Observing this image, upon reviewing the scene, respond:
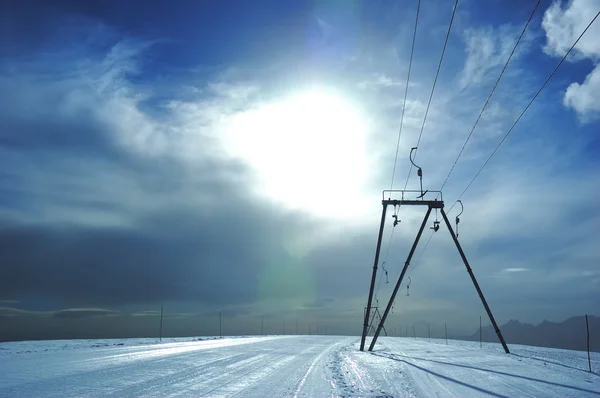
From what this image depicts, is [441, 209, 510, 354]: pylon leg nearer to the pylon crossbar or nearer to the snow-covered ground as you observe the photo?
the pylon crossbar

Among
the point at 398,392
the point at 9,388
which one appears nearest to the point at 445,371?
the point at 398,392

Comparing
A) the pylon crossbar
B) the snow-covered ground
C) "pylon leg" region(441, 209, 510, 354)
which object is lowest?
the snow-covered ground

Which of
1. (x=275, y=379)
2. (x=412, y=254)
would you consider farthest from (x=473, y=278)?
(x=275, y=379)

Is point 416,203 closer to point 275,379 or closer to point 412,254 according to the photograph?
point 412,254

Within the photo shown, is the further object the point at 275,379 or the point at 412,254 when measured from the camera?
the point at 412,254

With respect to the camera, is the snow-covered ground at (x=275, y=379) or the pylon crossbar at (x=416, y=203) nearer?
the snow-covered ground at (x=275, y=379)

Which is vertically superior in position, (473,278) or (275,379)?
(473,278)

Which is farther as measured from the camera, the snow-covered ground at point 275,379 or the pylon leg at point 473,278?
the pylon leg at point 473,278

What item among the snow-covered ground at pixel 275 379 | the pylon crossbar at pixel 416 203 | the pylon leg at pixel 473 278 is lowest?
the snow-covered ground at pixel 275 379

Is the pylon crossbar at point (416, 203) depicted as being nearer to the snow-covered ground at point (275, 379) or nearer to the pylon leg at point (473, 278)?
the pylon leg at point (473, 278)

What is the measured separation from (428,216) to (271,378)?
1851 centimetres

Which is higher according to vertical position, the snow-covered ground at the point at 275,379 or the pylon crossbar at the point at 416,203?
the pylon crossbar at the point at 416,203

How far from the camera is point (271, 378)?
48.2 feet

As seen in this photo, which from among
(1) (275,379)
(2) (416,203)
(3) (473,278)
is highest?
(2) (416,203)
